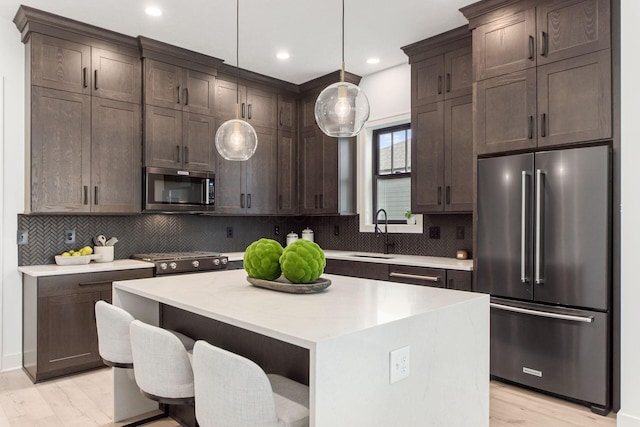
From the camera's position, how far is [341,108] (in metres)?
2.15

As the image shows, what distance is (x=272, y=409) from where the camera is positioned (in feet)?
4.45

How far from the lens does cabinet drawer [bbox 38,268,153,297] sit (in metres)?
3.30

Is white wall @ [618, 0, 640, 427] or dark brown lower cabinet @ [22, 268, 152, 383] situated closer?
white wall @ [618, 0, 640, 427]

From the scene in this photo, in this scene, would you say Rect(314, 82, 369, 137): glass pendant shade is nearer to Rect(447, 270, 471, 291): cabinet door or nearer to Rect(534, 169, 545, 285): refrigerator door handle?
Rect(534, 169, 545, 285): refrigerator door handle

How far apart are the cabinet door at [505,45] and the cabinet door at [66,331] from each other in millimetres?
3506

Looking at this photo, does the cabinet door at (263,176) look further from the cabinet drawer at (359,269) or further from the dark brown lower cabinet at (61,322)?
the dark brown lower cabinet at (61,322)

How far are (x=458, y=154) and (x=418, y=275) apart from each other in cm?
110

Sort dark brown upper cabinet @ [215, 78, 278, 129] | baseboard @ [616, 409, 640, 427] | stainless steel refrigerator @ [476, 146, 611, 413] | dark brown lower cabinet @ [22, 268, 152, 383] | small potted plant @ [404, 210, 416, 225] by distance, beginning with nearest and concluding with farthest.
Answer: baseboard @ [616, 409, 640, 427] < stainless steel refrigerator @ [476, 146, 611, 413] < dark brown lower cabinet @ [22, 268, 152, 383] < small potted plant @ [404, 210, 416, 225] < dark brown upper cabinet @ [215, 78, 278, 129]

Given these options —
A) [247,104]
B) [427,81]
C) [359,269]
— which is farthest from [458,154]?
[247,104]

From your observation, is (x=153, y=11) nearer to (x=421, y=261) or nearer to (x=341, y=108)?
(x=341, y=108)

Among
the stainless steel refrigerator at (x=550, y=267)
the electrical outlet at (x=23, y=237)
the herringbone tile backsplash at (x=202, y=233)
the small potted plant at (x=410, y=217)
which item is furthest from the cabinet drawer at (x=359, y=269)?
the electrical outlet at (x=23, y=237)

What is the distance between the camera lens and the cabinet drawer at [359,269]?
4035 millimetres

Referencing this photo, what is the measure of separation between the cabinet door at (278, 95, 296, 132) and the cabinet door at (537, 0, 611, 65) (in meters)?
2.89

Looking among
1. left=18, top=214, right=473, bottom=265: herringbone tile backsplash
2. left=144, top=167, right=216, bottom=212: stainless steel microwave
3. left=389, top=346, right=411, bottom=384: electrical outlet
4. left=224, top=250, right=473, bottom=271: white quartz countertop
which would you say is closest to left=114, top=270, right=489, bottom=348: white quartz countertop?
left=389, top=346, right=411, bottom=384: electrical outlet
